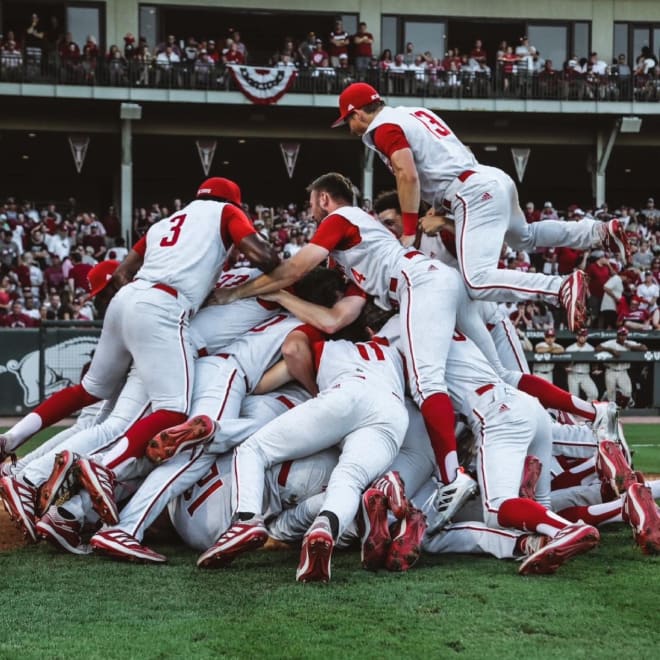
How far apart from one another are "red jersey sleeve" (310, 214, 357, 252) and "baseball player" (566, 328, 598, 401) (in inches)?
395

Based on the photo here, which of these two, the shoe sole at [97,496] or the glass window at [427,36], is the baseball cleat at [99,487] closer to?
the shoe sole at [97,496]

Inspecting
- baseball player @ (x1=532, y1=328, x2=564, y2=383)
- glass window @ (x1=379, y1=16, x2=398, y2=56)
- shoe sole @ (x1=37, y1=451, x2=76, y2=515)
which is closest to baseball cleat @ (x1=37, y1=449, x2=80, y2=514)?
shoe sole @ (x1=37, y1=451, x2=76, y2=515)

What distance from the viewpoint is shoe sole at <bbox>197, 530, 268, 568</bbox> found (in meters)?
4.33

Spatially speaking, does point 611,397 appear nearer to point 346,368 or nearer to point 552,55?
point 346,368

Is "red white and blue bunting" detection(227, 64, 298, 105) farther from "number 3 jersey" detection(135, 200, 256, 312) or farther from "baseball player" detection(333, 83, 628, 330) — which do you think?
"number 3 jersey" detection(135, 200, 256, 312)

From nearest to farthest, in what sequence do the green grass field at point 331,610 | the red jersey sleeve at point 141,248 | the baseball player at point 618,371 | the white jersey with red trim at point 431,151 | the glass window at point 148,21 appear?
the green grass field at point 331,610 → the white jersey with red trim at point 431,151 → the red jersey sleeve at point 141,248 → the baseball player at point 618,371 → the glass window at point 148,21

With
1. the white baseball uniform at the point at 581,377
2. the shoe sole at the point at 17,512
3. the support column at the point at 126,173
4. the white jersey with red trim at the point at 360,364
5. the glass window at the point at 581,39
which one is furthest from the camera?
the glass window at the point at 581,39

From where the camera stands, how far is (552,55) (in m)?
28.3

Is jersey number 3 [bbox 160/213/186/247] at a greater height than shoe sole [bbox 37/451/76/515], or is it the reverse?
jersey number 3 [bbox 160/213/186/247]

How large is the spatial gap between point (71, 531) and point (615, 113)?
2448 cm

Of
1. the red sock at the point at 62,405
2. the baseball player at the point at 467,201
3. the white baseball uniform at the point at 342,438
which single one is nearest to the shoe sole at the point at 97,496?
the white baseball uniform at the point at 342,438

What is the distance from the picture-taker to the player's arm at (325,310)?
5895 mm

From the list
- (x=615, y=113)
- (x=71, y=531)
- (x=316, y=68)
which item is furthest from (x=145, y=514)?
(x=615, y=113)

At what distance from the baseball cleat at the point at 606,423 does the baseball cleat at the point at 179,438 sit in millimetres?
2393
